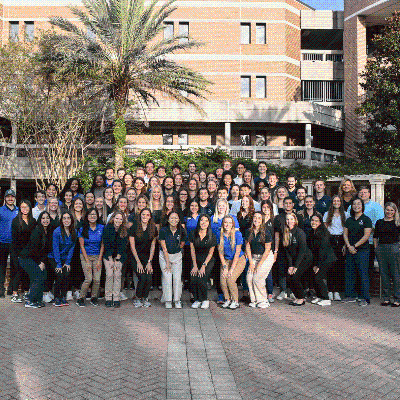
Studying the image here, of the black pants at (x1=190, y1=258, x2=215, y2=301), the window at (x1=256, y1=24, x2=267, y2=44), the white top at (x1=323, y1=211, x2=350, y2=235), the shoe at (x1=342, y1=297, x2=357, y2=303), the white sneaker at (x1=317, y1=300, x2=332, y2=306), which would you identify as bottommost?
the shoe at (x1=342, y1=297, x2=357, y2=303)

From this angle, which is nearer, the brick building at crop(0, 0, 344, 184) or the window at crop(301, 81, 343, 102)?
the brick building at crop(0, 0, 344, 184)

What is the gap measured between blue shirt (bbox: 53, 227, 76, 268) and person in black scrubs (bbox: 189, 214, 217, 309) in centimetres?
221

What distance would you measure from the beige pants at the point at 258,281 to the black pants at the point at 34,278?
12.1 ft

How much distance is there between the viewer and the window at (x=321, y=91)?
31.3 meters

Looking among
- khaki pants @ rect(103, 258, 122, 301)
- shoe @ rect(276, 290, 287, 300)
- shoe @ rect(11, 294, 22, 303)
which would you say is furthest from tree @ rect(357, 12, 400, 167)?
shoe @ rect(11, 294, 22, 303)

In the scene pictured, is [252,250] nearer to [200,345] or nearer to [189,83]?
[200,345]

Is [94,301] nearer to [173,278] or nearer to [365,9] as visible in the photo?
[173,278]

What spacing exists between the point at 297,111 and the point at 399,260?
776 inches

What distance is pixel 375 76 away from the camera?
2312 cm

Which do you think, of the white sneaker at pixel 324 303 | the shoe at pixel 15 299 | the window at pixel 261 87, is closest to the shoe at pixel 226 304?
the white sneaker at pixel 324 303

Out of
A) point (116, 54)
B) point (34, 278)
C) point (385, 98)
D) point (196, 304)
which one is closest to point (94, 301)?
point (34, 278)

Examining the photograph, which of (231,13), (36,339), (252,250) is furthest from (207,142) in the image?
(36,339)

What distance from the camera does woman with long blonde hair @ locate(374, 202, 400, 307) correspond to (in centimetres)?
847

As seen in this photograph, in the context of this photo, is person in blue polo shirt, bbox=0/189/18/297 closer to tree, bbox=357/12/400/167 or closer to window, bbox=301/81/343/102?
tree, bbox=357/12/400/167
